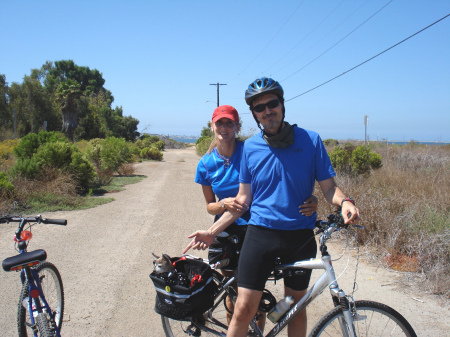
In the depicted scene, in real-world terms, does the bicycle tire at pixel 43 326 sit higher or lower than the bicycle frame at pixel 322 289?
lower

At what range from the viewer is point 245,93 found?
8.64 feet

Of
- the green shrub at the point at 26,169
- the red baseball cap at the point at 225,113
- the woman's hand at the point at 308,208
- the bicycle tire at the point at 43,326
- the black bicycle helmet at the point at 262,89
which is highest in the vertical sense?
the black bicycle helmet at the point at 262,89

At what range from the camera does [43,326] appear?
9.03 feet

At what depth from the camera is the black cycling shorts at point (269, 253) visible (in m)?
2.46

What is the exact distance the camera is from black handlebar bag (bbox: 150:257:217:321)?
269 cm

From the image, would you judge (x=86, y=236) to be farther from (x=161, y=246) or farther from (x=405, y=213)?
(x=405, y=213)

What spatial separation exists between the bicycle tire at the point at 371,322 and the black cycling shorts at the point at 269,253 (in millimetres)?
320

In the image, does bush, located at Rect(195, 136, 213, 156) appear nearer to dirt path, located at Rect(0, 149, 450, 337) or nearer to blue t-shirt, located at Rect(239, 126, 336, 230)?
dirt path, located at Rect(0, 149, 450, 337)

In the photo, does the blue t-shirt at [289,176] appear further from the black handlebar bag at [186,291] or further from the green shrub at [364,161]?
the green shrub at [364,161]

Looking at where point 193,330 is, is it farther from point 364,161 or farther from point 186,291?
point 364,161

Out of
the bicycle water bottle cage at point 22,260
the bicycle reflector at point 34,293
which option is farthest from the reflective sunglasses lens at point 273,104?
the bicycle reflector at point 34,293

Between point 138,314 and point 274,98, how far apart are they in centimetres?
286

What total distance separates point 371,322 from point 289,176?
104 centimetres

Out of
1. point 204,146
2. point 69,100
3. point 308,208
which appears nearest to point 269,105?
point 308,208
